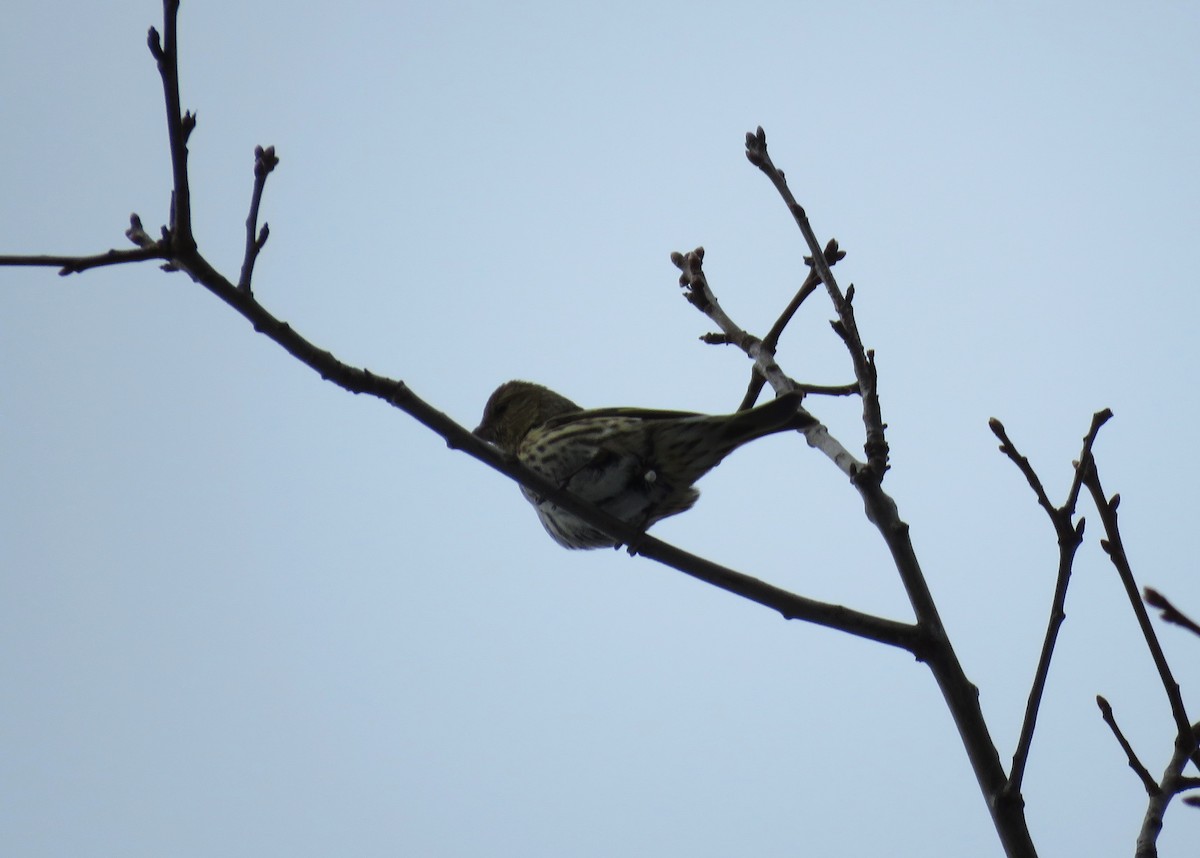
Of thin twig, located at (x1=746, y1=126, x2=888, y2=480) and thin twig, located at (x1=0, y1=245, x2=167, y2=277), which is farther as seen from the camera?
thin twig, located at (x1=746, y1=126, x2=888, y2=480)

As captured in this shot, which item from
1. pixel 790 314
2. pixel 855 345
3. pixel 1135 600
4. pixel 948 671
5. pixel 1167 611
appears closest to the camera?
pixel 1167 611

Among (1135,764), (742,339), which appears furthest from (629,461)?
(1135,764)

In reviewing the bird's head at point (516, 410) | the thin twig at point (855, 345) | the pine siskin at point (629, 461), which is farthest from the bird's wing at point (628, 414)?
the thin twig at point (855, 345)

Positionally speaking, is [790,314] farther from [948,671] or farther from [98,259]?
[98,259]

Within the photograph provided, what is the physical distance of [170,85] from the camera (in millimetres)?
3289

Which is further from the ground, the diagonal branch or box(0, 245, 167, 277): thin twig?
box(0, 245, 167, 277): thin twig

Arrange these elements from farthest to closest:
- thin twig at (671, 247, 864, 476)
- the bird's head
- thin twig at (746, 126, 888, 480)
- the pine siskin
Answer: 1. the bird's head
2. the pine siskin
3. thin twig at (671, 247, 864, 476)
4. thin twig at (746, 126, 888, 480)

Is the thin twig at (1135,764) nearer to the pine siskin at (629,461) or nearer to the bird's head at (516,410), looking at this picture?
the pine siskin at (629,461)

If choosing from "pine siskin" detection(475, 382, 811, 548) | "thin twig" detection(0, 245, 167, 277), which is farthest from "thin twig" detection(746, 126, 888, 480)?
"thin twig" detection(0, 245, 167, 277)

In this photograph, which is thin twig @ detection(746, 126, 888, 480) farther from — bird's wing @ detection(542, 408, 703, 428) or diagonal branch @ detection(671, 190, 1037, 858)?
bird's wing @ detection(542, 408, 703, 428)

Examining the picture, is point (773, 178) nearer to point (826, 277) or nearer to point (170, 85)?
point (826, 277)

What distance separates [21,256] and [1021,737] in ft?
10.4

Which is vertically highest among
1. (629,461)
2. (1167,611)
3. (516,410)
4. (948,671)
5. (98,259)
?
(516,410)

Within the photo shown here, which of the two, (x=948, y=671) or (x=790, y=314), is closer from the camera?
(x=948, y=671)
